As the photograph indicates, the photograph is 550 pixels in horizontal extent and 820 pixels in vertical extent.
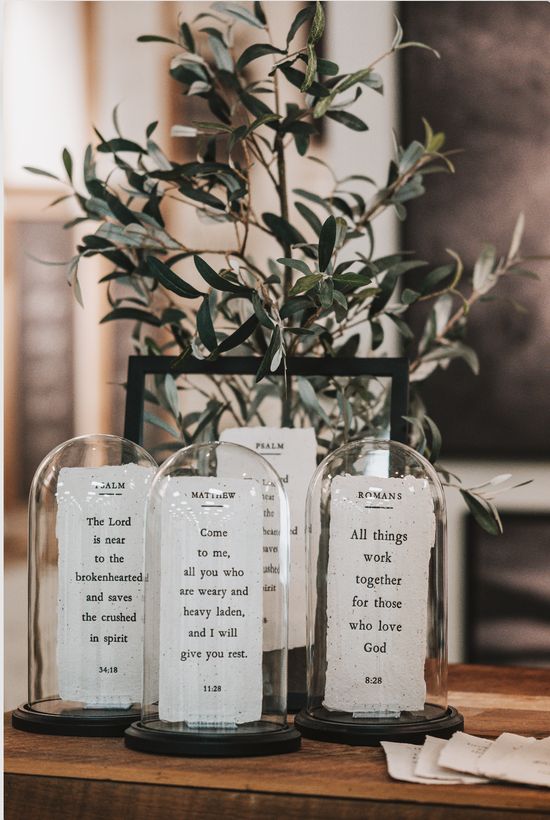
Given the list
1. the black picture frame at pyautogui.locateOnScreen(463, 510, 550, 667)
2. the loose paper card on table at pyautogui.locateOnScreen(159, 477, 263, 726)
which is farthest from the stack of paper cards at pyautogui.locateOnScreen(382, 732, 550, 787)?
the black picture frame at pyautogui.locateOnScreen(463, 510, 550, 667)

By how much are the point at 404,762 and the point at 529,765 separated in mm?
78

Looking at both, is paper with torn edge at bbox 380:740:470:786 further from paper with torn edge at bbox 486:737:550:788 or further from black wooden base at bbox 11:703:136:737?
black wooden base at bbox 11:703:136:737

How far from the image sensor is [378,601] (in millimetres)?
718

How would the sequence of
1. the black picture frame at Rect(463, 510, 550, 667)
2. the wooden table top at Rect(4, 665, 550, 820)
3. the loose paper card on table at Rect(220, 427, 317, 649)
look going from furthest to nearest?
the black picture frame at Rect(463, 510, 550, 667), the loose paper card on table at Rect(220, 427, 317, 649), the wooden table top at Rect(4, 665, 550, 820)

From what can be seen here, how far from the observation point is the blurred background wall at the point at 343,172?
1.33m


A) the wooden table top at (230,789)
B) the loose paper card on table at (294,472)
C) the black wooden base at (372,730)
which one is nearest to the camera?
the wooden table top at (230,789)

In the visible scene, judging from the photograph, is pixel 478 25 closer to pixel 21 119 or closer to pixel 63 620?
pixel 21 119

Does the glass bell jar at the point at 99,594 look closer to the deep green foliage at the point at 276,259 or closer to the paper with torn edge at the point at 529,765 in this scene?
the deep green foliage at the point at 276,259

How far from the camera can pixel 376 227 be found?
1366 millimetres

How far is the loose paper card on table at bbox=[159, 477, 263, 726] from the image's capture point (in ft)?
2.18

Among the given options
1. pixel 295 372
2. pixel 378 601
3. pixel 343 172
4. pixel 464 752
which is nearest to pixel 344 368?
pixel 295 372

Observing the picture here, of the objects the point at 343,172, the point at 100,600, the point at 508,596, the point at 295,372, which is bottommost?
the point at 508,596

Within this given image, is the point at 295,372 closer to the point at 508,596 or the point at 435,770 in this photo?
the point at 435,770

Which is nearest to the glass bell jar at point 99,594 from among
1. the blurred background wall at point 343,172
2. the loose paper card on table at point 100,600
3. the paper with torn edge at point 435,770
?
the loose paper card on table at point 100,600
